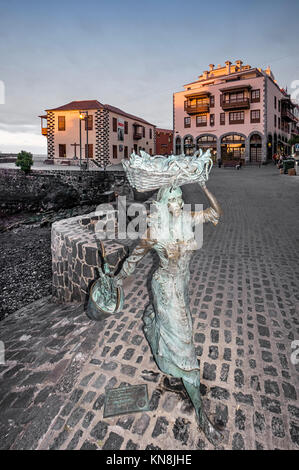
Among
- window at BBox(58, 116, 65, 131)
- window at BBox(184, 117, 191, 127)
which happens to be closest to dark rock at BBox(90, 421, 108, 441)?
window at BBox(58, 116, 65, 131)

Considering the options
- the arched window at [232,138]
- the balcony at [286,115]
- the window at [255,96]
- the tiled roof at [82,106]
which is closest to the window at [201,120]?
the arched window at [232,138]

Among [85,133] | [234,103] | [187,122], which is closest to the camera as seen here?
[85,133]

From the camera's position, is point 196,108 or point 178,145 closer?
point 196,108

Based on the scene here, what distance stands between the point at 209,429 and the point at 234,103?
33.8 meters

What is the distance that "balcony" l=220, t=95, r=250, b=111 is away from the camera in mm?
29748

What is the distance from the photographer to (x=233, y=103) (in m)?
30.3

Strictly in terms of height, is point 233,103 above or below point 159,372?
above

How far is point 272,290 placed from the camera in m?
4.93

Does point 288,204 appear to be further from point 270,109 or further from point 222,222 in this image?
point 270,109

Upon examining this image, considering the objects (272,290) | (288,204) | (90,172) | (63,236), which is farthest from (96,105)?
(272,290)

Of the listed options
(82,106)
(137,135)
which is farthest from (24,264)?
(137,135)

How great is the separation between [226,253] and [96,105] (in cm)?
2769

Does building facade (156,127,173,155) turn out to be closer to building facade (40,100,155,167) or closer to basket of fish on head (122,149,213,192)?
building facade (40,100,155,167)

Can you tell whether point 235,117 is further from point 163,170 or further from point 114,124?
point 163,170
